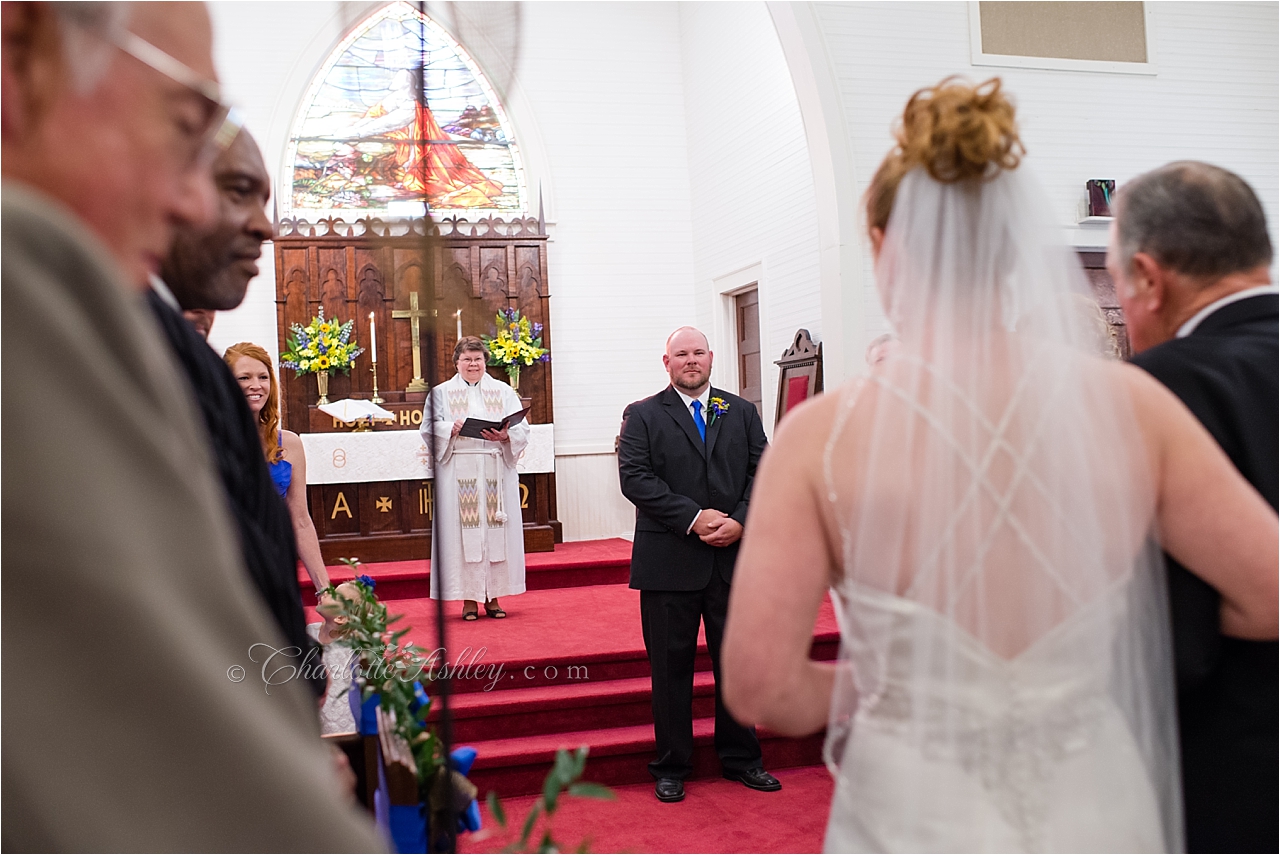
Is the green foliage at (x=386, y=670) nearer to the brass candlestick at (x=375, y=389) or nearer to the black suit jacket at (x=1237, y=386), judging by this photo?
the black suit jacket at (x=1237, y=386)

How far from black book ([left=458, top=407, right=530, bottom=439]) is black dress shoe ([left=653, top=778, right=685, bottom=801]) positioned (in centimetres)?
264

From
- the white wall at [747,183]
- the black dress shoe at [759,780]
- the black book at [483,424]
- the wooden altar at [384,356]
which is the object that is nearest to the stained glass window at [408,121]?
the black dress shoe at [759,780]

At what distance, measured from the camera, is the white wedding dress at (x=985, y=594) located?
1.46 meters

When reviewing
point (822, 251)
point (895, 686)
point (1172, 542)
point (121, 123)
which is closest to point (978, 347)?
point (1172, 542)

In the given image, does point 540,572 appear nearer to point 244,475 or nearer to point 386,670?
point 386,670

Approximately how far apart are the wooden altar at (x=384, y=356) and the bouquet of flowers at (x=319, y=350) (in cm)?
15

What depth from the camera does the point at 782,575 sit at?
4.76ft

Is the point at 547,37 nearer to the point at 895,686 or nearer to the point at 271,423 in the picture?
the point at 271,423

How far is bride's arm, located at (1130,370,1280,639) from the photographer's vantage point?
4.84ft

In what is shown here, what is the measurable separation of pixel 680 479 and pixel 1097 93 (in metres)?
3.68

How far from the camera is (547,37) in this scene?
11.0m

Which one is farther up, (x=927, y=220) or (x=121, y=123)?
(x=927, y=220)

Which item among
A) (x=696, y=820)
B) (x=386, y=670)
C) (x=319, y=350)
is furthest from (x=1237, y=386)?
(x=319, y=350)

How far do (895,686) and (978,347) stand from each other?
1.72 feet
